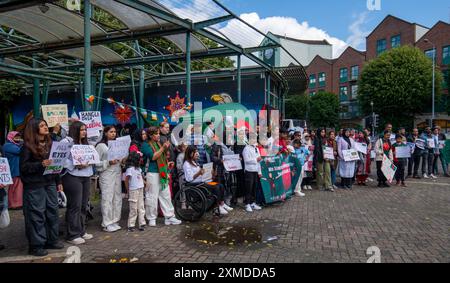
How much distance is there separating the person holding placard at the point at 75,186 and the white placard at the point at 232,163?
304 centimetres

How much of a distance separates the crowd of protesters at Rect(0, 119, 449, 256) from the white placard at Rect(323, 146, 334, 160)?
3 centimetres

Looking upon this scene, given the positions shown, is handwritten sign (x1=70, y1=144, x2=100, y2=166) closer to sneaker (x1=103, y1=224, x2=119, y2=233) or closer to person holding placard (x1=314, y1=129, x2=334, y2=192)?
sneaker (x1=103, y1=224, x2=119, y2=233)

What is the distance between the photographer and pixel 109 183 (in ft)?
19.8

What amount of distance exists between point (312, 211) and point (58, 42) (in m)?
8.74

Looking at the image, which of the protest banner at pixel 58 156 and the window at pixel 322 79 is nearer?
the protest banner at pixel 58 156

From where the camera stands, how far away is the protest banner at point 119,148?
599 cm

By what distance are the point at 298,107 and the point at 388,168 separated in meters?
41.9

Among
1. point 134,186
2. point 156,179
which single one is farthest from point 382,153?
point 134,186

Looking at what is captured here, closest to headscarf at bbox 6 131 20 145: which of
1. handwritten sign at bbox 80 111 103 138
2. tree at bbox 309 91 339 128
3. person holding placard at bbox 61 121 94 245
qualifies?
handwritten sign at bbox 80 111 103 138

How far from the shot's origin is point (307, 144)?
1084 centimetres

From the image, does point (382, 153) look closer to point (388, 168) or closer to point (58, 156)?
point (388, 168)

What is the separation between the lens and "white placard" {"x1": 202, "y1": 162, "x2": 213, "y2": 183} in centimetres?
710

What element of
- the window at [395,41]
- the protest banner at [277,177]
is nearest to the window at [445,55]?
the window at [395,41]

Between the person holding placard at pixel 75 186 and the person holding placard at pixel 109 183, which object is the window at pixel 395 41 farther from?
the person holding placard at pixel 75 186
